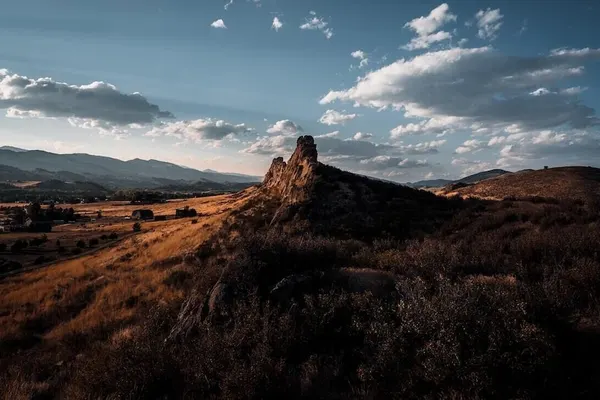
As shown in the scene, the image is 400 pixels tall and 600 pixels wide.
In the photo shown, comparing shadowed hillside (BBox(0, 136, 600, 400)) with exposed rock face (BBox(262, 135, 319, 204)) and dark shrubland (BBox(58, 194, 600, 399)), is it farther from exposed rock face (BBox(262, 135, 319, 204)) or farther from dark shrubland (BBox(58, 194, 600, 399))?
exposed rock face (BBox(262, 135, 319, 204))

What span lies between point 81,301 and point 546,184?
164 ft

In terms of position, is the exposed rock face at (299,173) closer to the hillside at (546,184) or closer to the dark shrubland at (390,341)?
the dark shrubland at (390,341)

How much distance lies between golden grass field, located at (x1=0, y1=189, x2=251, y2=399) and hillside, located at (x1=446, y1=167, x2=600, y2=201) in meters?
36.6

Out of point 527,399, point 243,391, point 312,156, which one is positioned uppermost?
point 312,156

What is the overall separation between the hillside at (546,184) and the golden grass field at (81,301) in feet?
120

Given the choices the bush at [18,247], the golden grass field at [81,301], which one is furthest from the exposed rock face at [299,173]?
the bush at [18,247]

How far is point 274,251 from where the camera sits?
11.2m

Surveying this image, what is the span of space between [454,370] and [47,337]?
50.1ft

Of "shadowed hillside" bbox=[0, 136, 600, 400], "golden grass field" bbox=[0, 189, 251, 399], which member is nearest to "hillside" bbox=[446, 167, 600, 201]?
"shadowed hillside" bbox=[0, 136, 600, 400]

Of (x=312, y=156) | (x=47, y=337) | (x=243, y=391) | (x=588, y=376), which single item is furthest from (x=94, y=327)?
(x=312, y=156)

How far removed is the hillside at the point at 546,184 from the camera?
43.4 meters

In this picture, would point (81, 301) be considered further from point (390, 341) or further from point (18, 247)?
point (18, 247)

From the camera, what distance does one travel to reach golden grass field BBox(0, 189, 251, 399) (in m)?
13.7

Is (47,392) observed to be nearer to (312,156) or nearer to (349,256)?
(349,256)
